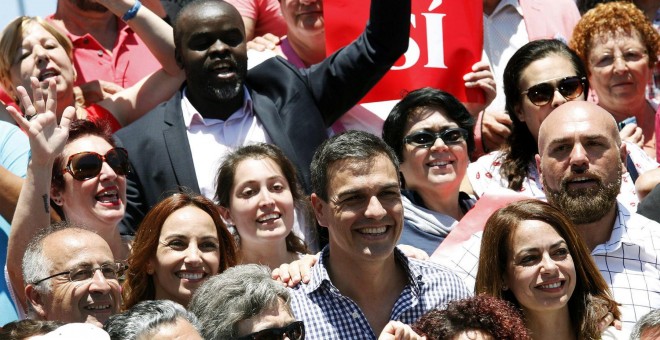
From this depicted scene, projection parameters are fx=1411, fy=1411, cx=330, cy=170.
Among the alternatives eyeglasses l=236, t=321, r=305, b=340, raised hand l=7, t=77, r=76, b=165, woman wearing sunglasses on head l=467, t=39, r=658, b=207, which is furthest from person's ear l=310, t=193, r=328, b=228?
woman wearing sunglasses on head l=467, t=39, r=658, b=207

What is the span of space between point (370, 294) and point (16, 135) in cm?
202

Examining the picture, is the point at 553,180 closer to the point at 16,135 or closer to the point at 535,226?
the point at 535,226

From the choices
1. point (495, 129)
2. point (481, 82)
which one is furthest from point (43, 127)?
point (495, 129)

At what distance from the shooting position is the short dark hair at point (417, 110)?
266 inches

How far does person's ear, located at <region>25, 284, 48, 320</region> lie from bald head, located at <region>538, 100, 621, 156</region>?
2.38 m

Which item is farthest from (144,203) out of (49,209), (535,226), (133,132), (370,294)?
A: (535,226)

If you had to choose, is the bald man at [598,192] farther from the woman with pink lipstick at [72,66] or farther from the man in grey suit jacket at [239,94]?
the woman with pink lipstick at [72,66]

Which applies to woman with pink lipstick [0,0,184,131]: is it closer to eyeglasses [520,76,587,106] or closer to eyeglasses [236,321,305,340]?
eyeglasses [520,76,587,106]

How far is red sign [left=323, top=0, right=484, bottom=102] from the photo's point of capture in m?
7.38

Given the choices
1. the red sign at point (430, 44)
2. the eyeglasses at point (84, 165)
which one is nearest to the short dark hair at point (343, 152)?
the eyeglasses at point (84, 165)

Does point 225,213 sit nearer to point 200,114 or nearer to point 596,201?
point 200,114

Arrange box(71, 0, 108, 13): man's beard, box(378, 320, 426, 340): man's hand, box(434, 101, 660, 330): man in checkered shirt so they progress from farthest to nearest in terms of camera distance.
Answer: box(71, 0, 108, 13): man's beard → box(434, 101, 660, 330): man in checkered shirt → box(378, 320, 426, 340): man's hand

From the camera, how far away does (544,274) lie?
566cm

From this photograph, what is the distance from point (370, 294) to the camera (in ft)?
18.6
